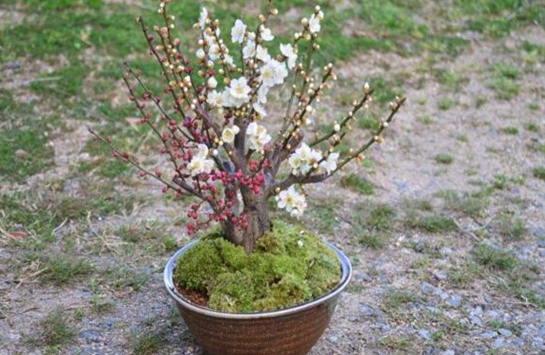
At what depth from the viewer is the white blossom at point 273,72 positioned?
2.96 meters

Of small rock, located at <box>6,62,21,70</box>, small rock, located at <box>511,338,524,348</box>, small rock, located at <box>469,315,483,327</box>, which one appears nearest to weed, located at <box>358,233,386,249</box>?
small rock, located at <box>469,315,483,327</box>

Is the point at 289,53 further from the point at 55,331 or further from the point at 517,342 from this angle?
the point at 517,342

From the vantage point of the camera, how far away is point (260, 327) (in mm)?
2938

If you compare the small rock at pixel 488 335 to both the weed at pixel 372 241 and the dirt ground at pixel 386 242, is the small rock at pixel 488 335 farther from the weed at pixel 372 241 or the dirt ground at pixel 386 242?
the weed at pixel 372 241

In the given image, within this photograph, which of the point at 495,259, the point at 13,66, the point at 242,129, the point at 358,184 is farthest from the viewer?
the point at 13,66

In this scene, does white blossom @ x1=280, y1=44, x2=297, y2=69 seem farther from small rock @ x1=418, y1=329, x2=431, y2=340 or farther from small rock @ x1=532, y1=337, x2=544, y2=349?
small rock @ x1=532, y1=337, x2=544, y2=349

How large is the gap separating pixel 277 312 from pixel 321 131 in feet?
9.72

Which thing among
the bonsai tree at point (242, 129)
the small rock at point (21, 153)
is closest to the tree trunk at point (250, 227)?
the bonsai tree at point (242, 129)

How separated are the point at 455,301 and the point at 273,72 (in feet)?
5.47

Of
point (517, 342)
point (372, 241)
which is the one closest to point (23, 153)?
point (372, 241)

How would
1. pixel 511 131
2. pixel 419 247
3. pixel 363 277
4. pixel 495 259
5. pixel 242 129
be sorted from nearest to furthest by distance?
1. pixel 242 129
2. pixel 363 277
3. pixel 495 259
4. pixel 419 247
5. pixel 511 131

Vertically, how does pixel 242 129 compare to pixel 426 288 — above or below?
above

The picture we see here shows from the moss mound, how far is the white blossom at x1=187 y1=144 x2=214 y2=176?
0.40 metres

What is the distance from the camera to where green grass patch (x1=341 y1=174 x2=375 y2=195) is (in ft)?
16.6
